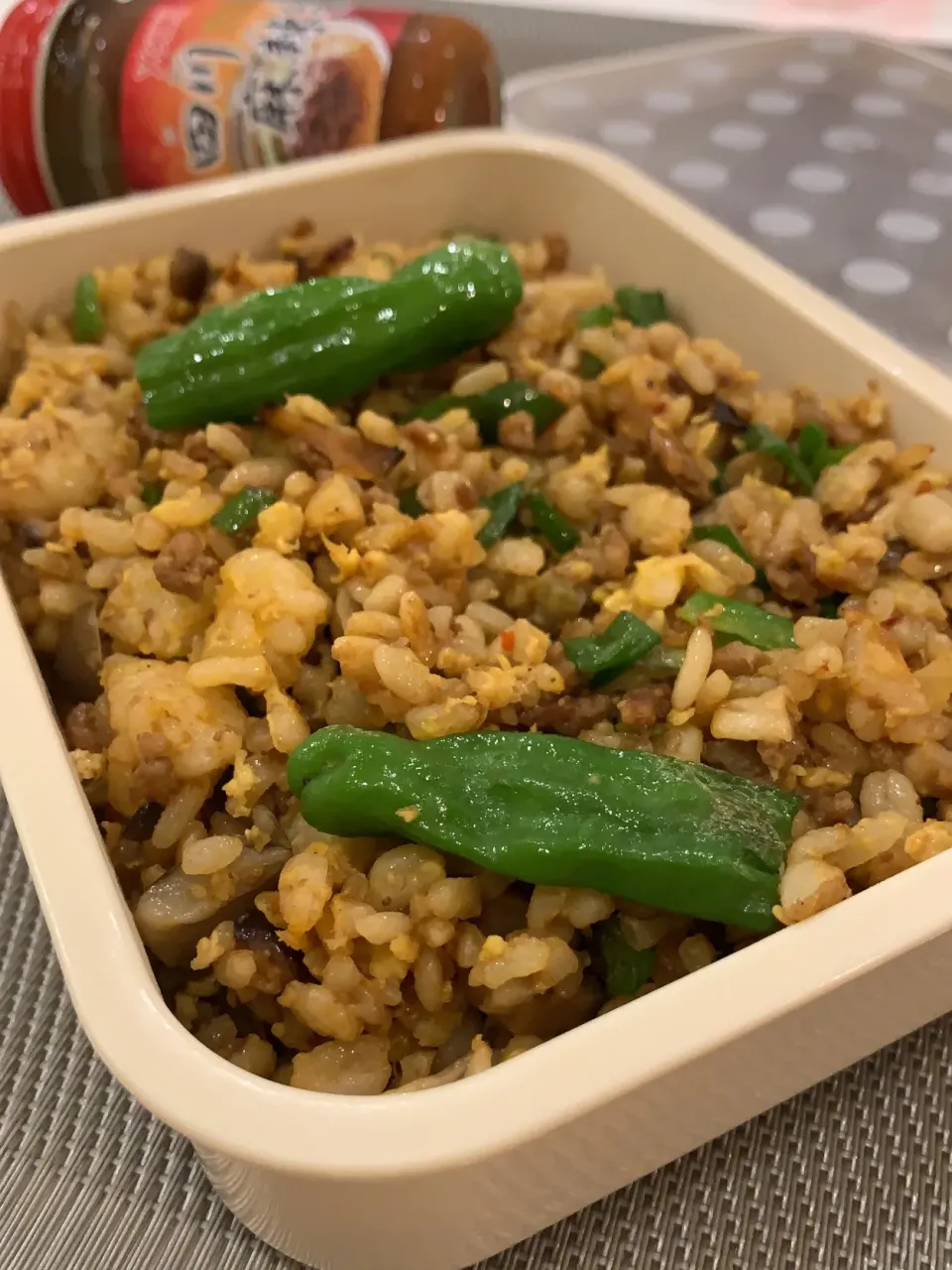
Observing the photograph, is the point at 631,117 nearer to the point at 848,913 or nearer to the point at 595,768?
the point at 595,768

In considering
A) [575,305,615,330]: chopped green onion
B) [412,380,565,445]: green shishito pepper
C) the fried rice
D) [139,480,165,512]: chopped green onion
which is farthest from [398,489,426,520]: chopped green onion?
[575,305,615,330]: chopped green onion

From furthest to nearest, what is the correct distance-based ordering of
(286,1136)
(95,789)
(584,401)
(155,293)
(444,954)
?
1. (155,293)
2. (584,401)
3. (95,789)
4. (444,954)
5. (286,1136)

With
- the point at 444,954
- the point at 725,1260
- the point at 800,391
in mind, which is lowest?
the point at 725,1260

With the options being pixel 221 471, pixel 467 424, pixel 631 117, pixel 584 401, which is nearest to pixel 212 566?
pixel 221 471

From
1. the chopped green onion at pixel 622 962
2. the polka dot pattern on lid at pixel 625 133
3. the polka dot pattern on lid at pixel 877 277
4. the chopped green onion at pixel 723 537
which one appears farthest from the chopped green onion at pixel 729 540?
the polka dot pattern on lid at pixel 625 133

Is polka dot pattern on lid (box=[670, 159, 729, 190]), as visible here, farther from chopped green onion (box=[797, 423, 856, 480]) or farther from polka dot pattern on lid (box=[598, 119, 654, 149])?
chopped green onion (box=[797, 423, 856, 480])

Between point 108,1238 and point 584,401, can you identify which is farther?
point 584,401

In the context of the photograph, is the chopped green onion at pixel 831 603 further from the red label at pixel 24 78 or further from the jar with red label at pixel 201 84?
the red label at pixel 24 78

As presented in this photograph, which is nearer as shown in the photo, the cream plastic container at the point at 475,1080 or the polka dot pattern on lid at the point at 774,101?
the cream plastic container at the point at 475,1080
